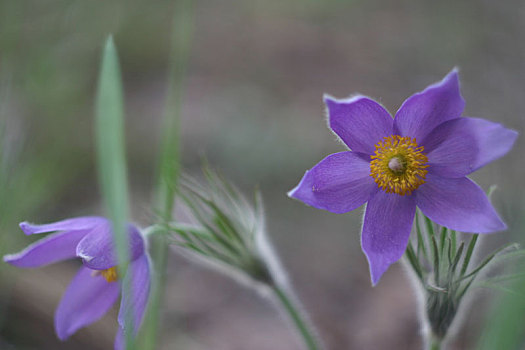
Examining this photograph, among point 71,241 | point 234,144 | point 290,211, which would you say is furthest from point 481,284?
point 234,144

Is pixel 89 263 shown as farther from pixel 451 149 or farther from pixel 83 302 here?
pixel 451 149

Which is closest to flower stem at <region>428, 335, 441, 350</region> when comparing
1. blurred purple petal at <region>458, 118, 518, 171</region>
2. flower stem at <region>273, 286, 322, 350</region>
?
flower stem at <region>273, 286, 322, 350</region>

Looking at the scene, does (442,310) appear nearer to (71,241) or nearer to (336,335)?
(71,241)

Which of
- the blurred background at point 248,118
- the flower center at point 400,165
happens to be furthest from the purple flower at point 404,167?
the blurred background at point 248,118

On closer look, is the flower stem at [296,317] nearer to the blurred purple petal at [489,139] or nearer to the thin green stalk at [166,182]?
the thin green stalk at [166,182]

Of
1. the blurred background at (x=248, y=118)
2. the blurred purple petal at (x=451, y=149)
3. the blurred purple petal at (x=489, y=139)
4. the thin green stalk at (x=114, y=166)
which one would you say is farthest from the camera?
the blurred background at (x=248, y=118)

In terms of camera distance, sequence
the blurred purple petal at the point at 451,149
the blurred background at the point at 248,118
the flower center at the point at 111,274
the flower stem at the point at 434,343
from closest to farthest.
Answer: the blurred purple petal at the point at 451,149 < the flower stem at the point at 434,343 < the flower center at the point at 111,274 < the blurred background at the point at 248,118

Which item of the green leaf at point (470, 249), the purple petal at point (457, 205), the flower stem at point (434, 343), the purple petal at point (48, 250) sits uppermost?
the purple petal at point (457, 205)

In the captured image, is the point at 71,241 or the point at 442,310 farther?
the point at 71,241
